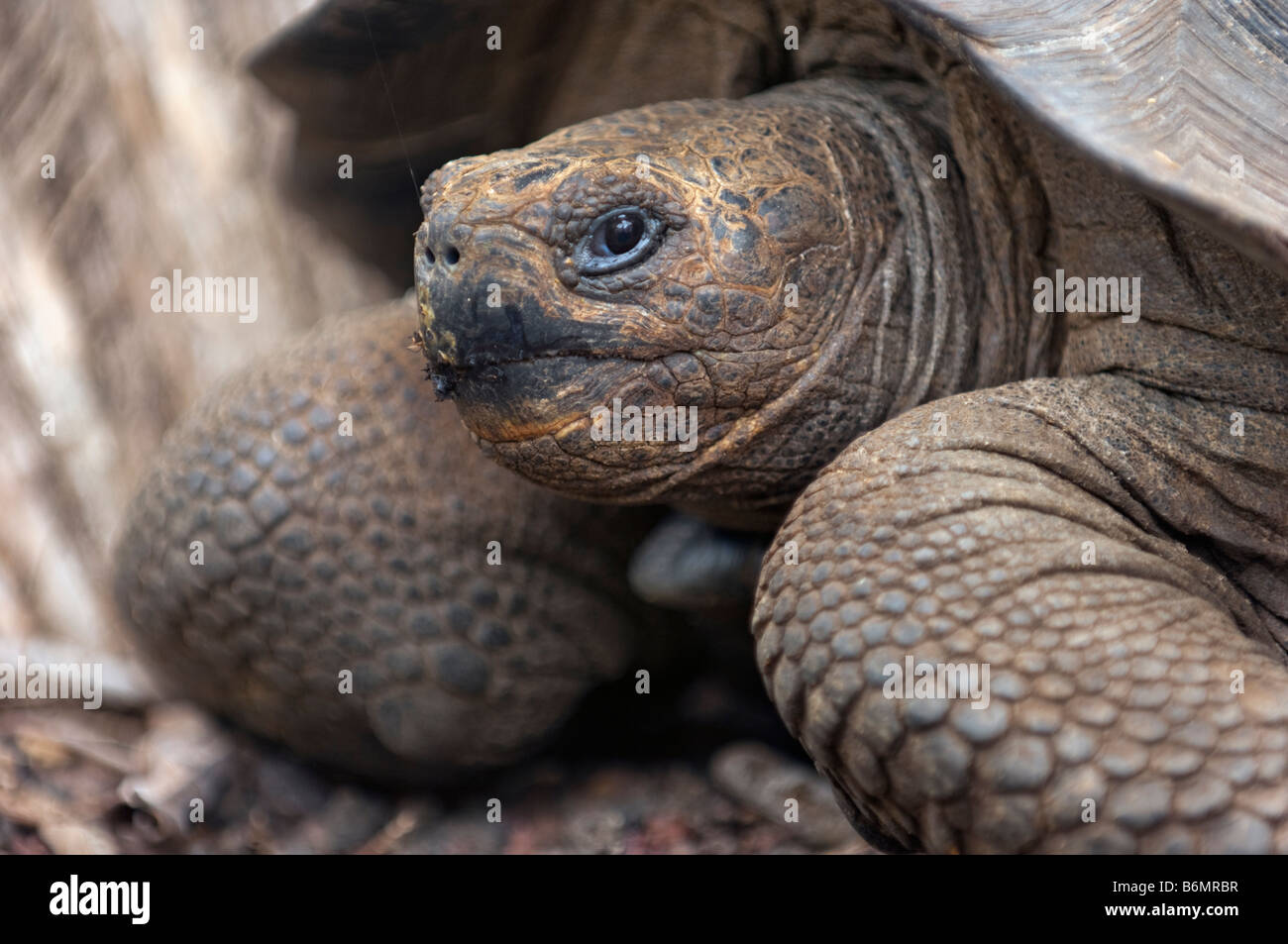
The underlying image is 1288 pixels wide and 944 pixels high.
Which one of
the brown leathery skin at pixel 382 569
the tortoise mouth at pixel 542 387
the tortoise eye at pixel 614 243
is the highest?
the tortoise eye at pixel 614 243

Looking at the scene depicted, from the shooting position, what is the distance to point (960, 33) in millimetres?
1467

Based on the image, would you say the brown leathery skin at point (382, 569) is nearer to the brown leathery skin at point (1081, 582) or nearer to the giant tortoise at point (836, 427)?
the giant tortoise at point (836, 427)

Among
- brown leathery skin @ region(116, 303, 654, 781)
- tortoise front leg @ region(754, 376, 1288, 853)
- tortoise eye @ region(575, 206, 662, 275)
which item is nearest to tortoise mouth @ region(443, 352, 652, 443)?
tortoise eye @ region(575, 206, 662, 275)

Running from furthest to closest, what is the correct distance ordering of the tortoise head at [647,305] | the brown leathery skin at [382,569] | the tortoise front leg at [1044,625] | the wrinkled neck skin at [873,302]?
1. the brown leathery skin at [382,569]
2. the wrinkled neck skin at [873,302]
3. the tortoise head at [647,305]
4. the tortoise front leg at [1044,625]

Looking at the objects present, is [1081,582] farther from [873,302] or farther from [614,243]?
[614,243]

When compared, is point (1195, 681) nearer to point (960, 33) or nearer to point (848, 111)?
point (960, 33)

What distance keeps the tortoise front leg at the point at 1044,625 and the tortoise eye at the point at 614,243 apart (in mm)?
379

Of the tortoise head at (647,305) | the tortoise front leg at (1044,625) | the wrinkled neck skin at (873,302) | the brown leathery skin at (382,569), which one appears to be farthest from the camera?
the brown leathery skin at (382,569)

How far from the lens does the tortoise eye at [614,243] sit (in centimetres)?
151

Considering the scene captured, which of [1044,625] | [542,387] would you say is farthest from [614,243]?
[1044,625]

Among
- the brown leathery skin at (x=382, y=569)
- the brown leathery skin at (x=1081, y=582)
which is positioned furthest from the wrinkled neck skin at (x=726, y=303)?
the brown leathery skin at (x=382, y=569)

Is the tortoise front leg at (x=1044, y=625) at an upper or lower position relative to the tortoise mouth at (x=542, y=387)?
lower

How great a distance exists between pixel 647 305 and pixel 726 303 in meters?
0.10

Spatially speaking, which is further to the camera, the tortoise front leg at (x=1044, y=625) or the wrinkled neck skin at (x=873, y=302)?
the wrinkled neck skin at (x=873, y=302)
